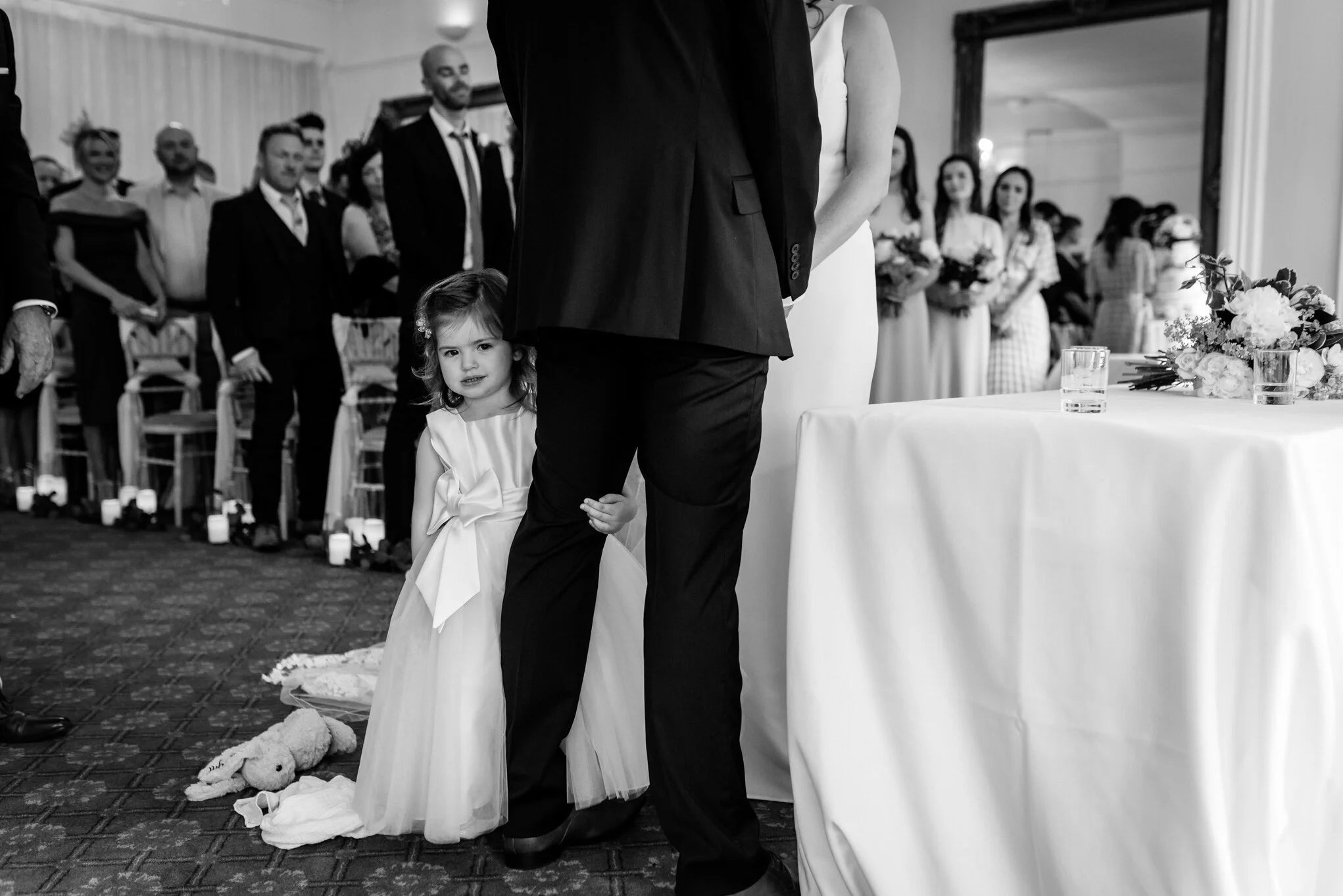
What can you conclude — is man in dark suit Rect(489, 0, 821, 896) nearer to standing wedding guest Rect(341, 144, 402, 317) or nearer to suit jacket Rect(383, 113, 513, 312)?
suit jacket Rect(383, 113, 513, 312)

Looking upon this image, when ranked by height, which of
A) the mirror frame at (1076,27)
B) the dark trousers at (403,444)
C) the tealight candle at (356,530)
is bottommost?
the tealight candle at (356,530)

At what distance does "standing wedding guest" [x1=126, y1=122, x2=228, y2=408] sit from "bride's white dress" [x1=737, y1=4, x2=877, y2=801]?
198 inches

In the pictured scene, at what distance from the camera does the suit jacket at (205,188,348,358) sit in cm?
535

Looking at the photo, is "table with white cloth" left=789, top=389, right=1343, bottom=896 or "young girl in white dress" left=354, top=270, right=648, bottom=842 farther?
"young girl in white dress" left=354, top=270, right=648, bottom=842

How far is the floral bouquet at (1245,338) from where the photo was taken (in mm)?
2057

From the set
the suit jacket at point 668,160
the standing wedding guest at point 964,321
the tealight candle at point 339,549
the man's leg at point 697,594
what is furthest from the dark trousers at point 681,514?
the standing wedding guest at point 964,321

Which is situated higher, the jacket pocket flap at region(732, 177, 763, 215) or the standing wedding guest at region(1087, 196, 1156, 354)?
the standing wedding guest at region(1087, 196, 1156, 354)

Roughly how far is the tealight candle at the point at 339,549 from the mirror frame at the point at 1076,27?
4.85 m

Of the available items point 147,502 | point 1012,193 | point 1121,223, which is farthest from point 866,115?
point 1121,223

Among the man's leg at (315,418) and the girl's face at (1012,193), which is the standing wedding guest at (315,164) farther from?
the girl's face at (1012,193)

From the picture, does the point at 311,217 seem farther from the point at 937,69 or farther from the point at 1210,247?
the point at 1210,247

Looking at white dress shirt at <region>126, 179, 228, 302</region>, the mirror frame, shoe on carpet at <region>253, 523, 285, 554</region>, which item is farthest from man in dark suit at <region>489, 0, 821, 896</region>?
the mirror frame

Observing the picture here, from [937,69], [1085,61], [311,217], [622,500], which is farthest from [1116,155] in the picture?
[622,500]

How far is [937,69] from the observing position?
25.3 ft
